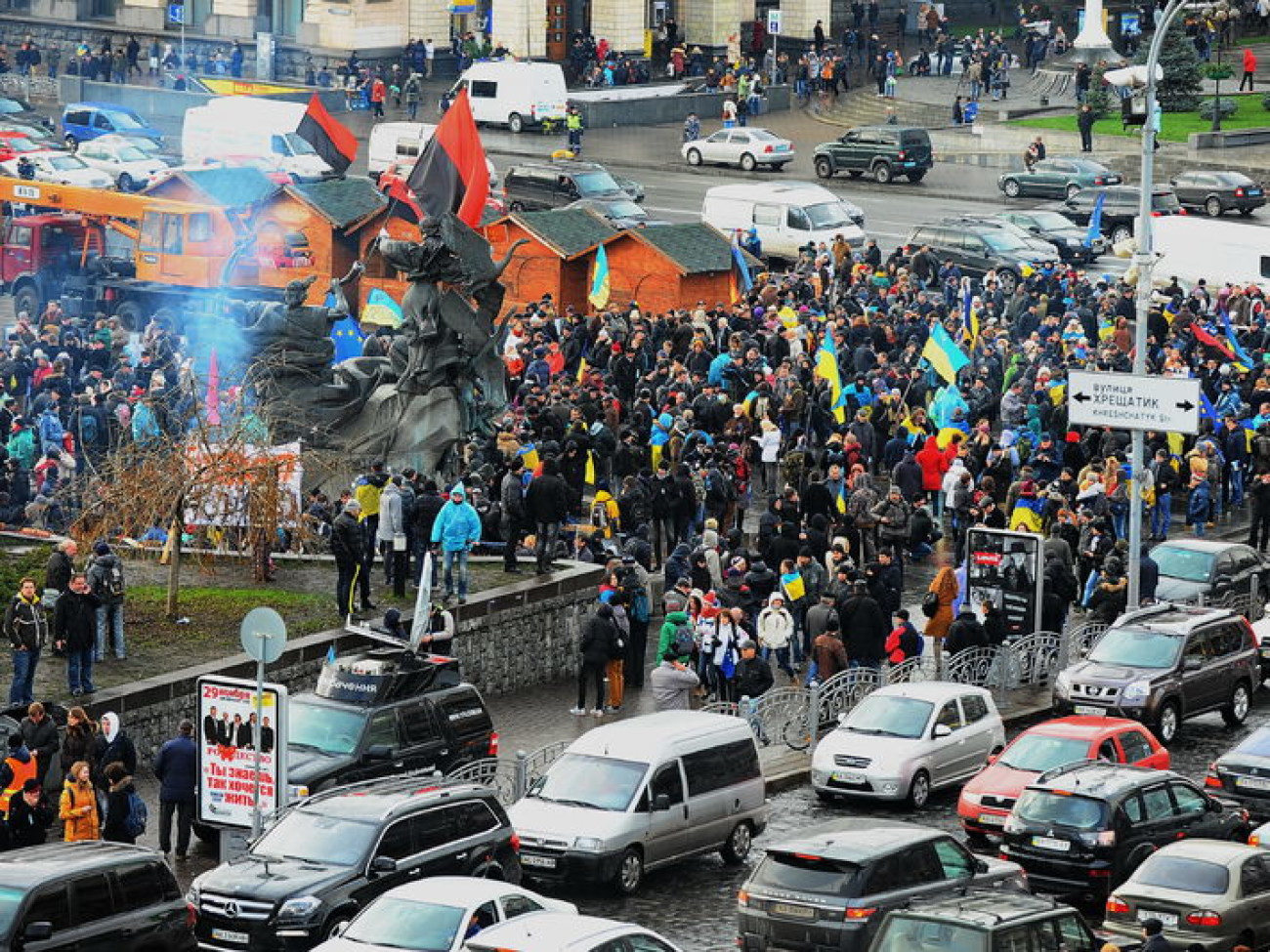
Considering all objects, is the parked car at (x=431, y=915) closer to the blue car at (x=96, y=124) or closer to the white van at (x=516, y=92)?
the blue car at (x=96, y=124)

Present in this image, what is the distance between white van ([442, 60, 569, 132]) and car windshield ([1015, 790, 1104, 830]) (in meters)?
53.5

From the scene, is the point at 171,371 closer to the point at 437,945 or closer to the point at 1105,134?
the point at 437,945

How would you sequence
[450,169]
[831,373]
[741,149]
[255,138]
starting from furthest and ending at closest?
1. [741,149]
2. [255,138]
3. [831,373]
4. [450,169]

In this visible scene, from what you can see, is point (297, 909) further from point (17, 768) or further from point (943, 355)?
point (943, 355)

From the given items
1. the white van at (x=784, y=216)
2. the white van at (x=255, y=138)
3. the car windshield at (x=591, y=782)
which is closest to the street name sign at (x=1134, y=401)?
the car windshield at (x=591, y=782)

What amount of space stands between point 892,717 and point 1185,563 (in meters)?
8.62

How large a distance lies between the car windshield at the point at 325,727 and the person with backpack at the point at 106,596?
293 cm

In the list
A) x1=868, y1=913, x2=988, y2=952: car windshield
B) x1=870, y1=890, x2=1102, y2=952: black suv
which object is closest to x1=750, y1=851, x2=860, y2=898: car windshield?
x1=870, y1=890, x2=1102, y2=952: black suv

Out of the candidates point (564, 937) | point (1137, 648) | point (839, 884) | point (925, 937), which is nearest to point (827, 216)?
point (1137, 648)

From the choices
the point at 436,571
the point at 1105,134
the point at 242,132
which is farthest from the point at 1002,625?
the point at 1105,134

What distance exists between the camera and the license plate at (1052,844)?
22.8m

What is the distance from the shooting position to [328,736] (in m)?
24.1

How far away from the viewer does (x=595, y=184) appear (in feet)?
200

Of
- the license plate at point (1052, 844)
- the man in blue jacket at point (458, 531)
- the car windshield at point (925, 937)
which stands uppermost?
the man in blue jacket at point (458, 531)
